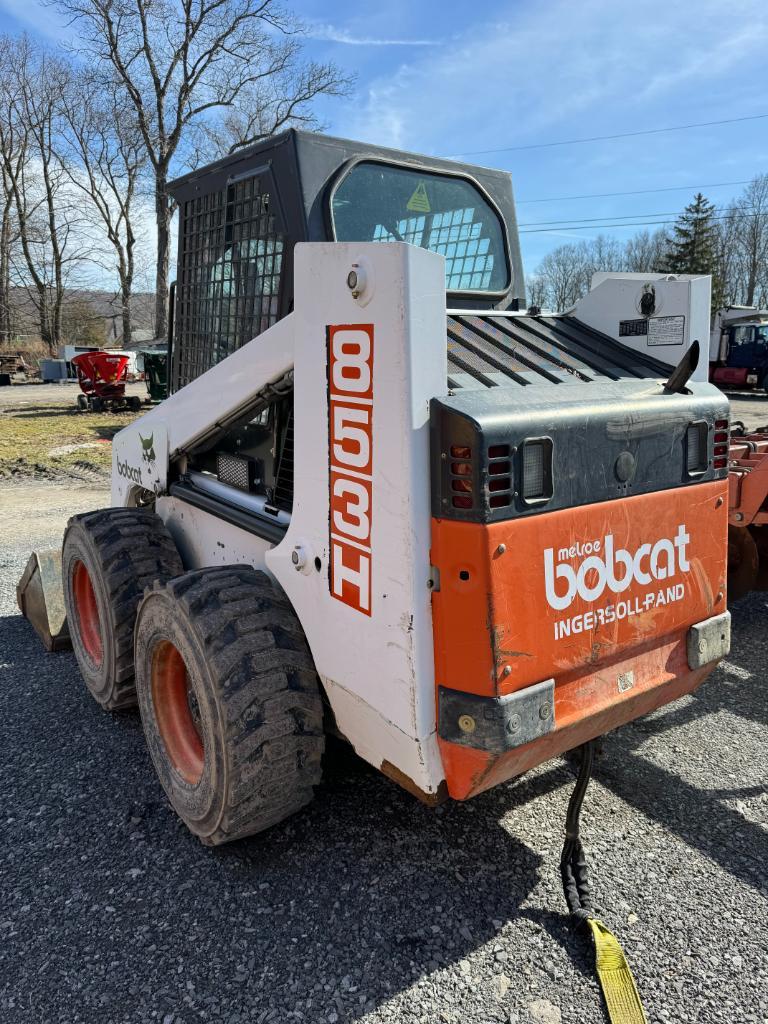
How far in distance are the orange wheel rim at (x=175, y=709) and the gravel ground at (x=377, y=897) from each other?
0.25 m

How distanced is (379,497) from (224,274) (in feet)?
5.79

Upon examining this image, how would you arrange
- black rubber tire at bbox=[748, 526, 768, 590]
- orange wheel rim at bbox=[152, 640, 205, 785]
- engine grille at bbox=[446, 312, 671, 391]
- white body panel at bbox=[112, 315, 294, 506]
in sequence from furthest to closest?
black rubber tire at bbox=[748, 526, 768, 590] → orange wheel rim at bbox=[152, 640, 205, 785] → white body panel at bbox=[112, 315, 294, 506] → engine grille at bbox=[446, 312, 671, 391]

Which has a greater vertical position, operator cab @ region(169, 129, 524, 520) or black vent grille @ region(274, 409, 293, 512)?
operator cab @ region(169, 129, 524, 520)

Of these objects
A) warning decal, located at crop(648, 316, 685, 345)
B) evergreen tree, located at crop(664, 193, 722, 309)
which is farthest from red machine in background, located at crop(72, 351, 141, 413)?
evergreen tree, located at crop(664, 193, 722, 309)

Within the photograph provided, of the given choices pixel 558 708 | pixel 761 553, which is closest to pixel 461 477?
pixel 558 708

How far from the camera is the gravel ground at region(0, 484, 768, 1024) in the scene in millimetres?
2072

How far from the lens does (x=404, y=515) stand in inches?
79.2

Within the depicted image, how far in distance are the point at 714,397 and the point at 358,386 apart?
129 cm

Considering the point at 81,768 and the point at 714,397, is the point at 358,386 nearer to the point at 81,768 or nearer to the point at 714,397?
the point at 714,397

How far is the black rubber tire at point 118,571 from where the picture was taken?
3357mm

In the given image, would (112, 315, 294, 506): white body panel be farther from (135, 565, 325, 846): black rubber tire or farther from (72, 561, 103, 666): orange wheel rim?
A: (135, 565, 325, 846): black rubber tire

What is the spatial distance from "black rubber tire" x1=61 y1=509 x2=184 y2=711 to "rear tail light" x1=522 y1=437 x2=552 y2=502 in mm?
1836

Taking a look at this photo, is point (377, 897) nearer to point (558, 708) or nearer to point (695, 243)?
point (558, 708)

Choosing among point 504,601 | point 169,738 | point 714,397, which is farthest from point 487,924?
point 714,397
